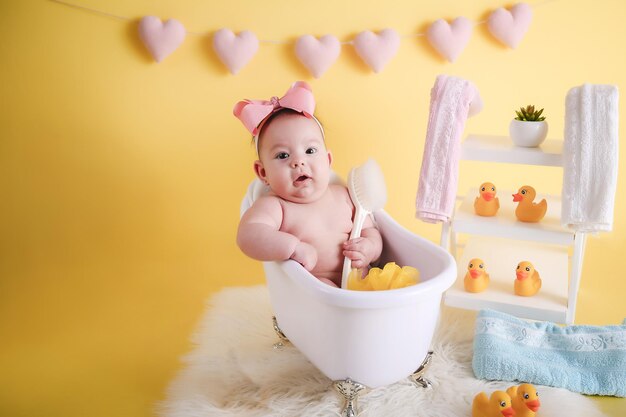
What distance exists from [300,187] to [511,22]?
1.14 metres

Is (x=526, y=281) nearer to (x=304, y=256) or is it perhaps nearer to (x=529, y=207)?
(x=529, y=207)

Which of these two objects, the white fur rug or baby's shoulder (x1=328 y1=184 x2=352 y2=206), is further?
baby's shoulder (x1=328 y1=184 x2=352 y2=206)

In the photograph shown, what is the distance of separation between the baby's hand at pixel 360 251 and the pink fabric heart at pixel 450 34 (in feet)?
3.16

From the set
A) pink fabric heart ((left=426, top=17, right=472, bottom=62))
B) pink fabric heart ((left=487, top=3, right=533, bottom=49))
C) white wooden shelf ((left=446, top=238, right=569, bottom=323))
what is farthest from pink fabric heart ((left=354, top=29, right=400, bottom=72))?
white wooden shelf ((left=446, top=238, right=569, bottom=323))

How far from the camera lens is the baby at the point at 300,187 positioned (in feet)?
5.82

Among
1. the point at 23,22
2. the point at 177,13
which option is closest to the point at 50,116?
the point at 23,22

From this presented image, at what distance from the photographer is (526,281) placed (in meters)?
1.95

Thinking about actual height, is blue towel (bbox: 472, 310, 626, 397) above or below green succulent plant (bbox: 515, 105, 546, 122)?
below

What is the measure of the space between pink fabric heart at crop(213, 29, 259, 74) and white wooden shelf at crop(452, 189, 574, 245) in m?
0.92

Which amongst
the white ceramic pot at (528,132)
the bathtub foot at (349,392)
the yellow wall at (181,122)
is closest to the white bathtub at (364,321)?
the bathtub foot at (349,392)

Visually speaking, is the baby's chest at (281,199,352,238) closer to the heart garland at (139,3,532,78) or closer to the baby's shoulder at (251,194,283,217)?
the baby's shoulder at (251,194,283,217)

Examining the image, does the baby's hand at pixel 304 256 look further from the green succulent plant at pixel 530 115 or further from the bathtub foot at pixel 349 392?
the green succulent plant at pixel 530 115

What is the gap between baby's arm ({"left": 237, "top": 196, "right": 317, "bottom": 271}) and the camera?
163 cm

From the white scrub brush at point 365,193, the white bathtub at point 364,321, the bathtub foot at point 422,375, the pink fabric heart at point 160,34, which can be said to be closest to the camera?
the white bathtub at point 364,321
